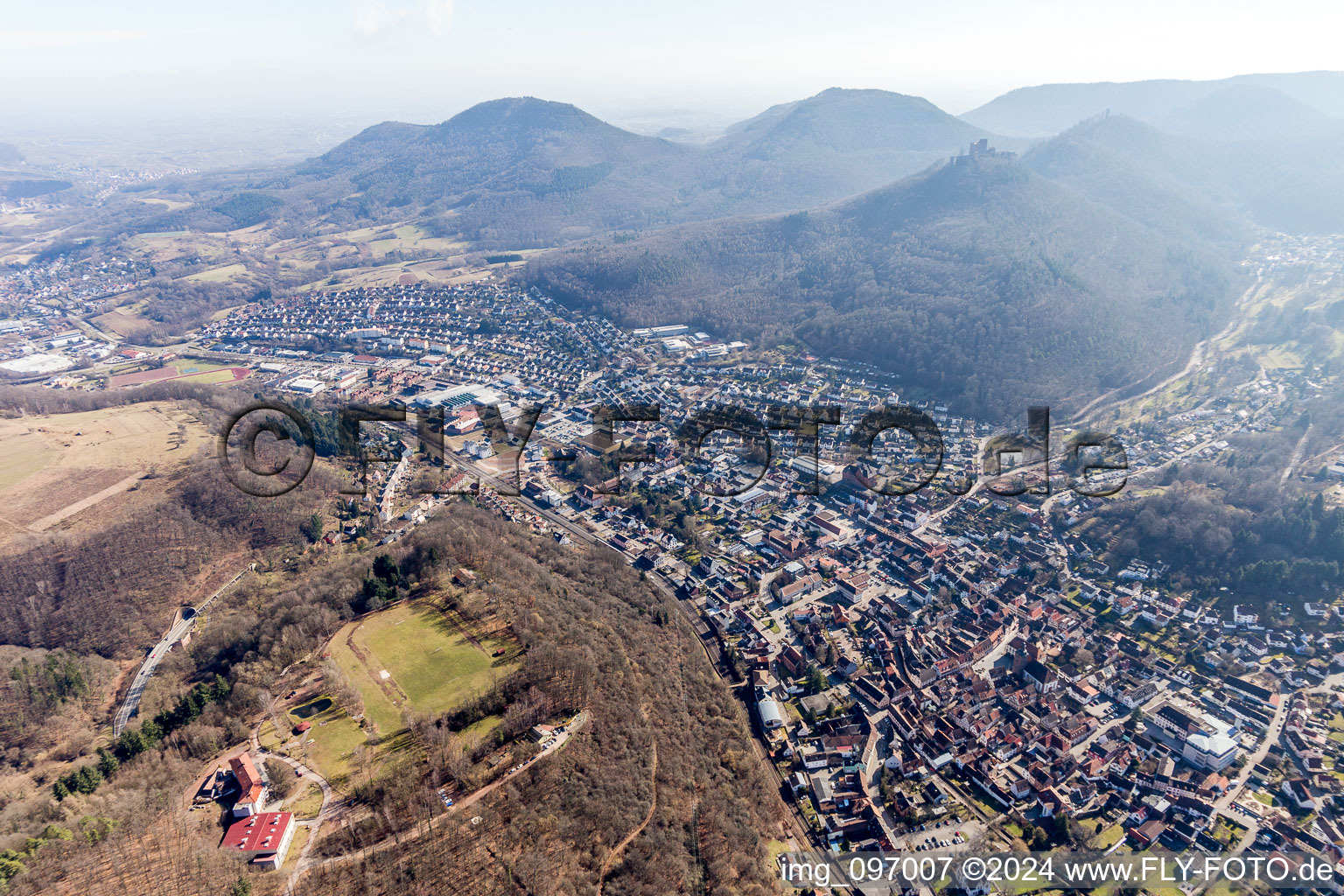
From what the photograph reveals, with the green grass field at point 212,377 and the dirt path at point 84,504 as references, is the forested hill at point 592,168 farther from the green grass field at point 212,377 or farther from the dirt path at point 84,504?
the dirt path at point 84,504

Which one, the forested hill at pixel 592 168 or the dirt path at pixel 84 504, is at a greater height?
the forested hill at pixel 592 168

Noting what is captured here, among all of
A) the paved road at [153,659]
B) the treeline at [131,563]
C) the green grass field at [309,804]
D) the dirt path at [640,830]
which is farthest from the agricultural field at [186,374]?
the dirt path at [640,830]

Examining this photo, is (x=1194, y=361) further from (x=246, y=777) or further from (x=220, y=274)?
(x=220, y=274)

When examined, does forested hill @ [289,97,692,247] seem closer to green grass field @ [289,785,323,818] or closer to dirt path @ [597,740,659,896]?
dirt path @ [597,740,659,896]

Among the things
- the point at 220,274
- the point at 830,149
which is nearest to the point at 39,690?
the point at 220,274

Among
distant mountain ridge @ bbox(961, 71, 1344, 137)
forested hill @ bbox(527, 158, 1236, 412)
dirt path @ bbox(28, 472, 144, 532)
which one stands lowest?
dirt path @ bbox(28, 472, 144, 532)

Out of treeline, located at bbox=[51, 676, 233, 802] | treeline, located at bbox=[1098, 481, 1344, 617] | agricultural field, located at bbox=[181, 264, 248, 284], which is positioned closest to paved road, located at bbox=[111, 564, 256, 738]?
treeline, located at bbox=[51, 676, 233, 802]
